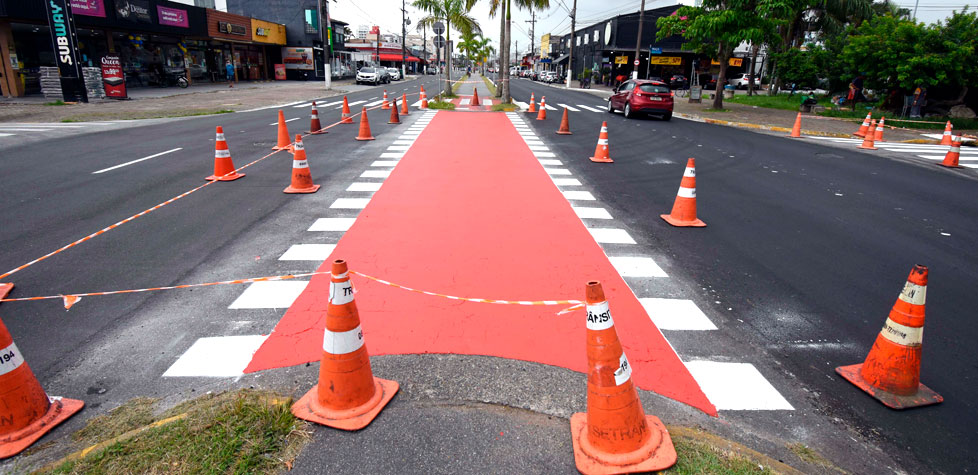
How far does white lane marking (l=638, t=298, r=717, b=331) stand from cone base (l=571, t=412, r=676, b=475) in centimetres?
172

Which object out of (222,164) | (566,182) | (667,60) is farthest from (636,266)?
(667,60)

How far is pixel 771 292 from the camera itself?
5.20 meters

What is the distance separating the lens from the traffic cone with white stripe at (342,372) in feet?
10.1

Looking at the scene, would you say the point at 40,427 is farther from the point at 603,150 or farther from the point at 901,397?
the point at 603,150

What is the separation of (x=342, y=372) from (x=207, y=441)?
746mm

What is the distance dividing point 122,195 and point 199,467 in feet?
24.3

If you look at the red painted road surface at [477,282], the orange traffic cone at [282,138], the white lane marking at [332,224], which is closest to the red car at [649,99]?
the red painted road surface at [477,282]

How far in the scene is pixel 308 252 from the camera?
6.04 meters

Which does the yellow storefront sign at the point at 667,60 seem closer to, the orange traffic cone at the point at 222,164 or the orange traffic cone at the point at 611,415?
the orange traffic cone at the point at 222,164

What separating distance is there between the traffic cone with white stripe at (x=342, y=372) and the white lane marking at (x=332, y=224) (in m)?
3.86

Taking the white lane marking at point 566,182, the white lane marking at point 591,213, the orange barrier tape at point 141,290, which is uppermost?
the white lane marking at point 566,182

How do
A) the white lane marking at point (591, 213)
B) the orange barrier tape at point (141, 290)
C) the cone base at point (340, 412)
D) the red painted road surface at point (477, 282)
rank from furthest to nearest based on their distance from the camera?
1. the white lane marking at point (591, 213)
2. the orange barrier tape at point (141, 290)
3. the red painted road surface at point (477, 282)
4. the cone base at point (340, 412)

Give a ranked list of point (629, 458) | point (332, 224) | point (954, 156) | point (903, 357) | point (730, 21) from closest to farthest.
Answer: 1. point (629, 458)
2. point (903, 357)
3. point (332, 224)
4. point (954, 156)
5. point (730, 21)

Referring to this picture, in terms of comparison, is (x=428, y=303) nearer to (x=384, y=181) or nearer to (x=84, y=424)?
(x=84, y=424)
